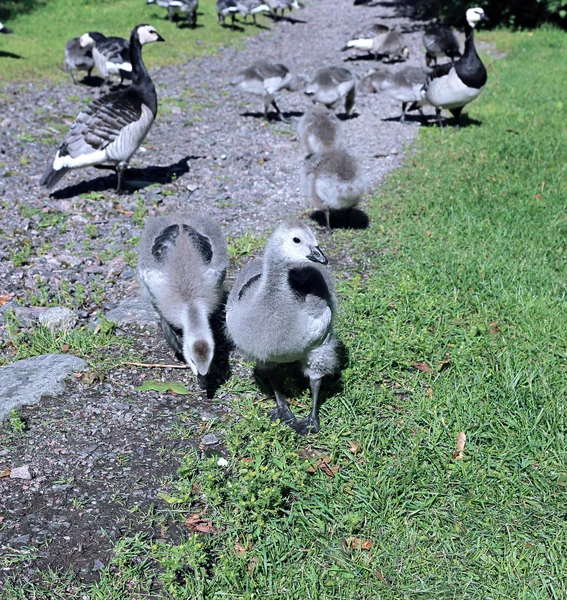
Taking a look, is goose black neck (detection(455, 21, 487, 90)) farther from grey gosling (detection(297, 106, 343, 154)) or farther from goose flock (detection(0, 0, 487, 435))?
grey gosling (detection(297, 106, 343, 154))

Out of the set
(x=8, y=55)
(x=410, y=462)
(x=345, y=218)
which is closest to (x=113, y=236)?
(x=345, y=218)

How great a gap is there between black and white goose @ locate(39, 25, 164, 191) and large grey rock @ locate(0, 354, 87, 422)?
3.75 m

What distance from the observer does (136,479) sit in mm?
4160

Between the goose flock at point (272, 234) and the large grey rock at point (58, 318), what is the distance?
0.90 metres

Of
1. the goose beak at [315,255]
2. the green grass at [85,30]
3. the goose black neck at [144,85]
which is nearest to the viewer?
the goose beak at [315,255]

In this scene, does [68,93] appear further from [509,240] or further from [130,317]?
[509,240]

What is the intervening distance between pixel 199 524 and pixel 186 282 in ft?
6.39

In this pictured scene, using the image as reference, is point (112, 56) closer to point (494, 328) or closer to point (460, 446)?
point (494, 328)

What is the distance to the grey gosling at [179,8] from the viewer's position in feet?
63.6

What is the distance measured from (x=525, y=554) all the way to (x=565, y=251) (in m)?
4.10

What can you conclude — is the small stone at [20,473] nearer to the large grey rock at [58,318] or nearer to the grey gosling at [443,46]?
the large grey rock at [58,318]

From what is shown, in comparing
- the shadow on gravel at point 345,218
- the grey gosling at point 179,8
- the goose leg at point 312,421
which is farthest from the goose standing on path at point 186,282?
the grey gosling at point 179,8

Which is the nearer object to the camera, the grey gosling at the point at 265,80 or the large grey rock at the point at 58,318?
the large grey rock at the point at 58,318

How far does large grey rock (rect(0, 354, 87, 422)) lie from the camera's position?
480cm
